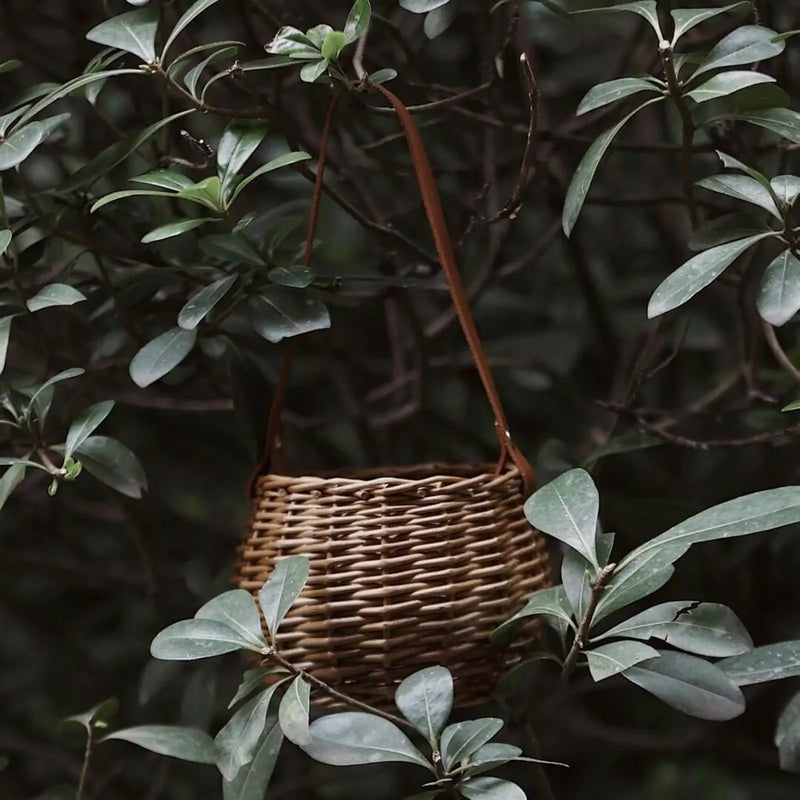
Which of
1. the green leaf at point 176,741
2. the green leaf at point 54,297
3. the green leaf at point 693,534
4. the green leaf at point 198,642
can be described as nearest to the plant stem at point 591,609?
the green leaf at point 693,534

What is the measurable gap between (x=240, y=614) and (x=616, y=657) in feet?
0.83

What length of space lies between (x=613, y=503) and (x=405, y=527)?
37cm

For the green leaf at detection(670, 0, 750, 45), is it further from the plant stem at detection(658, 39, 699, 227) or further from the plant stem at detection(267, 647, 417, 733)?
the plant stem at detection(267, 647, 417, 733)

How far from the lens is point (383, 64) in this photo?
3.57ft

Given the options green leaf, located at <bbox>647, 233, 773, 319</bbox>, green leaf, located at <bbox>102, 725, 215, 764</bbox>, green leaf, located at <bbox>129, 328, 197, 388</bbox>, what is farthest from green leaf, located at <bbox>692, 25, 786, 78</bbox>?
green leaf, located at <bbox>102, 725, 215, 764</bbox>

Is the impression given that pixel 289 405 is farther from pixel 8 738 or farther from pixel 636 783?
pixel 636 783

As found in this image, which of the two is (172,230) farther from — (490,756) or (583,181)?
(490,756)

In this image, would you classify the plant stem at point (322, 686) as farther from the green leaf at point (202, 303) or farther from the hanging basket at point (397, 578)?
the green leaf at point (202, 303)

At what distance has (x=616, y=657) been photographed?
62 centimetres

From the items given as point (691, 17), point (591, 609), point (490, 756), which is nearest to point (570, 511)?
point (591, 609)

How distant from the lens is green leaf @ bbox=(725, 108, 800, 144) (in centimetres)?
71

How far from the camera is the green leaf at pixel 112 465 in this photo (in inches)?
31.0

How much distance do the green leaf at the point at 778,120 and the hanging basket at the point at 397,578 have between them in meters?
0.26

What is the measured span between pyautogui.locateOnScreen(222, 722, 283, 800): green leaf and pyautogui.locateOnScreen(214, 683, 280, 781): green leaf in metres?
0.02
